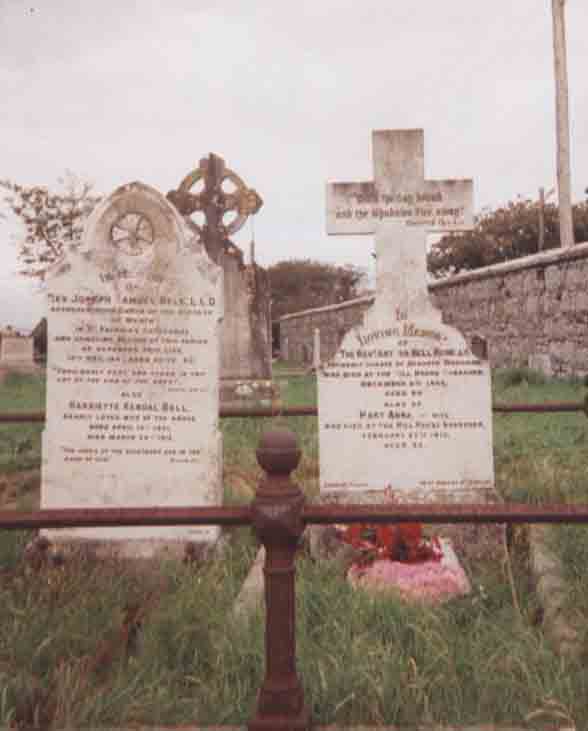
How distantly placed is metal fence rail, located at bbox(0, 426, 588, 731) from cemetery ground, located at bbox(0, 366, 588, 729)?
168mm

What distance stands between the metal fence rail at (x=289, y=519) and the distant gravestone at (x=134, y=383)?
Result: 1.69m

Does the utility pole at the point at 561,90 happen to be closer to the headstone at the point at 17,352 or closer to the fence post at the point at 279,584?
the fence post at the point at 279,584

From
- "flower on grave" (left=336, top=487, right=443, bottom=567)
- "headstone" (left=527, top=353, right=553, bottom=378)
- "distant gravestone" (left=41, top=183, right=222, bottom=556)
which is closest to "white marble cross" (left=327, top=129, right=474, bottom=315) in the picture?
"distant gravestone" (left=41, top=183, right=222, bottom=556)

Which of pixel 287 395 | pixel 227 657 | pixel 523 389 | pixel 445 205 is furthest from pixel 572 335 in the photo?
pixel 227 657

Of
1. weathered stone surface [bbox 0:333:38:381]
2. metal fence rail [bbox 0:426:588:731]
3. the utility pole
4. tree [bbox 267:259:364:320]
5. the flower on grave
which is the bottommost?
the flower on grave

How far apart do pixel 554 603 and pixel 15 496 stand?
350cm

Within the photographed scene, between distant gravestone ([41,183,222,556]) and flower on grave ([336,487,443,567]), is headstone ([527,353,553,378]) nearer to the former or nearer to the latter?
flower on grave ([336,487,443,567])

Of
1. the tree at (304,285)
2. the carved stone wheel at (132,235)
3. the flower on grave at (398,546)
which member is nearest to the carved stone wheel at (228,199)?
the carved stone wheel at (132,235)

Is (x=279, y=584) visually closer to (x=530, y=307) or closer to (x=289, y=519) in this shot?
(x=289, y=519)

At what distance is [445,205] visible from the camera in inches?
144

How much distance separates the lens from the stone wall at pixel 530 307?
356 inches

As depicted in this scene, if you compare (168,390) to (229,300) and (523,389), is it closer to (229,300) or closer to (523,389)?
(229,300)

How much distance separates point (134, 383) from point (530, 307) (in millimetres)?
8217

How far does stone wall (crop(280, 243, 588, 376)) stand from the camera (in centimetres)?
904
